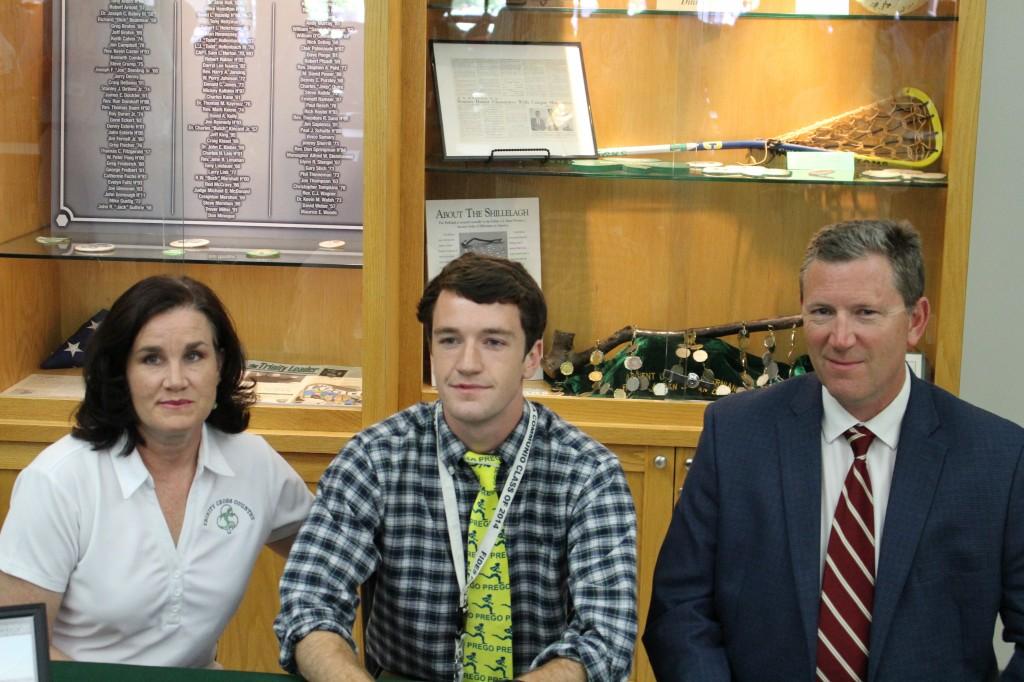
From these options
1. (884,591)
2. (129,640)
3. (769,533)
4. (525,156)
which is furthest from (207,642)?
(525,156)

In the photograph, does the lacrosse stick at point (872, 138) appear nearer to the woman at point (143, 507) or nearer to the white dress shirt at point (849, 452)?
the white dress shirt at point (849, 452)

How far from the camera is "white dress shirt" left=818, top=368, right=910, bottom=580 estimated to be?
6.75 feet

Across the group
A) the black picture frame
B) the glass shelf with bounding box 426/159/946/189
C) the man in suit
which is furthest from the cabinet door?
the black picture frame

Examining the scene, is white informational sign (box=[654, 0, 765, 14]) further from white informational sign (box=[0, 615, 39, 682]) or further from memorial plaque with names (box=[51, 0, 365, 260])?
white informational sign (box=[0, 615, 39, 682])

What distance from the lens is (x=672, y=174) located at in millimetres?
3359

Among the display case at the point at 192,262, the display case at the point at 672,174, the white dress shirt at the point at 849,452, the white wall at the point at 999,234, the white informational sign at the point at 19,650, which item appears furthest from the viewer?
the white wall at the point at 999,234

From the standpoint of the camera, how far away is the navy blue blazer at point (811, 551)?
6.47 feet

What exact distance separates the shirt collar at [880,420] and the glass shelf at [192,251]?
1.53 m

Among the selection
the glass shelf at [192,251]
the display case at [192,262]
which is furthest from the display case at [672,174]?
the glass shelf at [192,251]

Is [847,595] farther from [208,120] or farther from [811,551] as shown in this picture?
[208,120]

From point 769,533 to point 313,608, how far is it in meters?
0.75

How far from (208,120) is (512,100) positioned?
2.65ft

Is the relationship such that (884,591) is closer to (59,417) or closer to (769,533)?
(769,533)

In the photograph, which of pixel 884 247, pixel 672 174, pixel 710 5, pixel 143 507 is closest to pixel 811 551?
pixel 884 247
